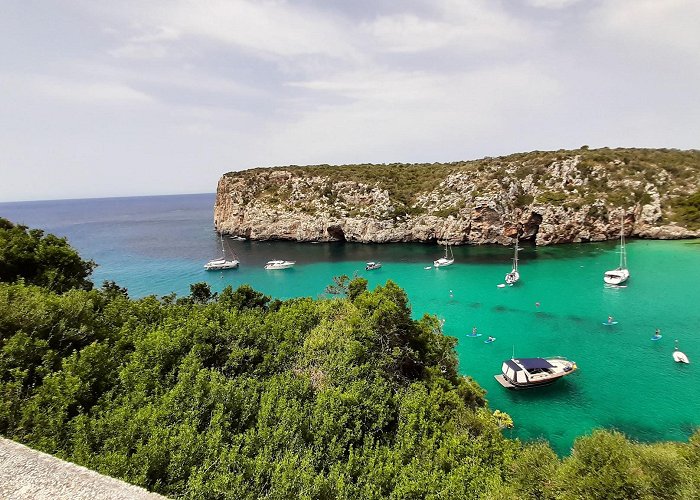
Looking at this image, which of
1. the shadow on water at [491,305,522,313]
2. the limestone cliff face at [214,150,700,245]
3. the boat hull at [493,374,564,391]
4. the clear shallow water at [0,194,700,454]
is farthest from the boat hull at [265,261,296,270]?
the boat hull at [493,374,564,391]

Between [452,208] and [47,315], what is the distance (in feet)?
237

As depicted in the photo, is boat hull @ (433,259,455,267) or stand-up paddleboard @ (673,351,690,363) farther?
boat hull @ (433,259,455,267)

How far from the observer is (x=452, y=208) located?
74.7m

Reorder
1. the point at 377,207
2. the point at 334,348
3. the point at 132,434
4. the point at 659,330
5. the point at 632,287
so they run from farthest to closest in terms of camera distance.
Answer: the point at 377,207
the point at 632,287
the point at 659,330
the point at 334,348
the point at 132,434

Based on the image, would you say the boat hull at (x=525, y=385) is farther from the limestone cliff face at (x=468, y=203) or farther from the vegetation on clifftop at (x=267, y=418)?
the limestone cliff face at (x=468, y=203)

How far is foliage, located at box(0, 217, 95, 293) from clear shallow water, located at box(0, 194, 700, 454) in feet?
81.8

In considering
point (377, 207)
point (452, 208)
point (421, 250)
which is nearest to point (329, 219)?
point (377, 207)

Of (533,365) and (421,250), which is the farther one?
(421,250)

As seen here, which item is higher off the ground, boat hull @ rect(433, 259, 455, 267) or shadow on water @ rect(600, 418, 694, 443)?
boat hull @ rect(433, 259, 455, 267)

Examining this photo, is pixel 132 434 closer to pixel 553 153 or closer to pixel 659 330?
pixel 659 330

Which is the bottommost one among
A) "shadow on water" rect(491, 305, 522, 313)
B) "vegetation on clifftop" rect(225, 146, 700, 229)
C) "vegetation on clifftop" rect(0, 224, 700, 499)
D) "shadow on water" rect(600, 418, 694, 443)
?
"shadow on water" rect(600, 418, 694, 443)

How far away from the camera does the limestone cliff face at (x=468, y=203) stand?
66.1 m

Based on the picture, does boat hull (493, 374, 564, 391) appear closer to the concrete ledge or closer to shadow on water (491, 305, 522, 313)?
shadow on water (491, 305, 522, 313)

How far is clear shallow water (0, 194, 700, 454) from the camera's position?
2209 centimetres
